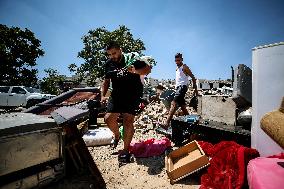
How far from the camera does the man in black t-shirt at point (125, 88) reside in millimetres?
3783

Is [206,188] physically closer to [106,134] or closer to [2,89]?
[106,134]

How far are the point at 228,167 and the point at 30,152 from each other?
2.28m

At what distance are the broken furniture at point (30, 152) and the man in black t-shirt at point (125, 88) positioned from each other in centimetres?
120

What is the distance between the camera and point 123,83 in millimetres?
3904

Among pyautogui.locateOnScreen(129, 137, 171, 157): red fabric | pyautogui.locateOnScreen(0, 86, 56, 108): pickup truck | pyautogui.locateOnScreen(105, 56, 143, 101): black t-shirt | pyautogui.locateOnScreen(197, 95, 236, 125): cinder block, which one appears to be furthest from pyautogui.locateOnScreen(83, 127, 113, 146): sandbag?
pyautogui.locateOnScreen(0, 86, 56, 108): pickup truck

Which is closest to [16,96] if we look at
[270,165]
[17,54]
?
[17,54]

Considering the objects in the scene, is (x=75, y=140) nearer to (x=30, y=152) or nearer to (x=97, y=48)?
(x=30, y=152)

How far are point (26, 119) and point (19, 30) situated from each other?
1213 inches

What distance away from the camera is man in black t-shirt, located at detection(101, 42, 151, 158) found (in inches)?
149

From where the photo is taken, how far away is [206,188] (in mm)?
2645

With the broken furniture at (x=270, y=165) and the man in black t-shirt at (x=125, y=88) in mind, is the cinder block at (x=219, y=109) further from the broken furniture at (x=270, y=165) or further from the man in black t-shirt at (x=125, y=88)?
the broken furniture at (x=270, y=165)

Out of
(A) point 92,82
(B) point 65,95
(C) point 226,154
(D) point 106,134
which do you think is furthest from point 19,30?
(C) point 226,154

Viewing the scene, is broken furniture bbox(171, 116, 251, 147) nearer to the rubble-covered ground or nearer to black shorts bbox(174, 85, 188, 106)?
the rubble-covered ground

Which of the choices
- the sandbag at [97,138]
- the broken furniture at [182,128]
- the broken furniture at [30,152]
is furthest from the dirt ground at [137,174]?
the broken furniture at [30,152]
